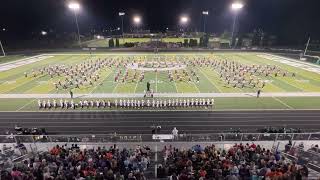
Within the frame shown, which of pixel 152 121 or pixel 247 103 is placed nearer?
pixel 152 121

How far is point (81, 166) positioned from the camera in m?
13.0

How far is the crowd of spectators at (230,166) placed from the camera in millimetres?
12242

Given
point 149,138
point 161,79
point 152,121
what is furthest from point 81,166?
point 161,79

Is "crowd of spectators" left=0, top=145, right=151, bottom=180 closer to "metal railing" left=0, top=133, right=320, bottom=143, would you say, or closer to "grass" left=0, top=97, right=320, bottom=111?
"metal railing" left=0, top=133, right=320, bottom=143

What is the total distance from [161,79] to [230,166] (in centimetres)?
2984

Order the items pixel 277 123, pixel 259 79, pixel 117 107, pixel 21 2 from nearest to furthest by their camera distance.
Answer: pixel 277 123 < pixel 117 107 < pixel 259 79 < pixel 21 2

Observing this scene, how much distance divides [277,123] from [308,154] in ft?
30.5

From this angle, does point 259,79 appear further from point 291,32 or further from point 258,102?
point 291,32

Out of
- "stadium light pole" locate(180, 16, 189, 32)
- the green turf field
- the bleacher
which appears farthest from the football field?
"stadium light pole" locate(180, 16, 189, 32)

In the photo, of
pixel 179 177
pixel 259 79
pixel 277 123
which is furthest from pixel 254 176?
pixel 259 79

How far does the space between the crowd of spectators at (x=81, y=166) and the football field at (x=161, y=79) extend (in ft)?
62.1

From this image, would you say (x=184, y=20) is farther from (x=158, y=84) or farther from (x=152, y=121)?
(x=152, y=121)

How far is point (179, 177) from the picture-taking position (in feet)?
39.6

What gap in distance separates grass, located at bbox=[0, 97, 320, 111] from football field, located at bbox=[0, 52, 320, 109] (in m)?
1.03
